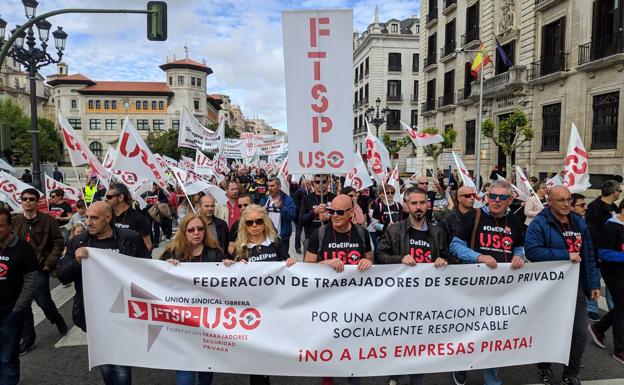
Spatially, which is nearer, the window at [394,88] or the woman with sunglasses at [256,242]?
the woman with sunglasses at [256,242]

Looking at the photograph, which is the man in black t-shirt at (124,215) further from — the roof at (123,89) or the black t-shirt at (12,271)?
the roof at (123,89)

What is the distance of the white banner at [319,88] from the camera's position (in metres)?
4.24

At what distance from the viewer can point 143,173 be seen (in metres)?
6.49

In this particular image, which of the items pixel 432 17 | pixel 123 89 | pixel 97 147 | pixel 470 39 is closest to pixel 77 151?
pixel 470 39

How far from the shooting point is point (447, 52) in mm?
33844

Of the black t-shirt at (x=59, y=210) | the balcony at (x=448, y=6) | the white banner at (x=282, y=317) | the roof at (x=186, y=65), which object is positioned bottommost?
the white banner at (x=282, y=317)

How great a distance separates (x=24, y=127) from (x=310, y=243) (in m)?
69.4

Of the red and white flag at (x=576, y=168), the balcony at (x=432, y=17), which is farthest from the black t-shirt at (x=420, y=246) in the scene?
the balcony at (x=432, y=17)

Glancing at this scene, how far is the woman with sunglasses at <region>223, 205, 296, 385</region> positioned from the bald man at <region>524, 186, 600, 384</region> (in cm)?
227

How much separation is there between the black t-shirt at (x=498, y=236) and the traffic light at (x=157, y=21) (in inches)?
365

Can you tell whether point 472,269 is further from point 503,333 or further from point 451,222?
point 451,222

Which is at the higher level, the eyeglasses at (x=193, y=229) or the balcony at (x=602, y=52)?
the balcony at (x=602, y=52)

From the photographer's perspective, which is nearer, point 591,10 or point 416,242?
point 416,242

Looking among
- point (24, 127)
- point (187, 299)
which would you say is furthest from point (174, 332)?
point (24, 127)
